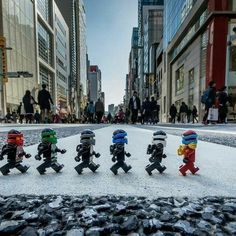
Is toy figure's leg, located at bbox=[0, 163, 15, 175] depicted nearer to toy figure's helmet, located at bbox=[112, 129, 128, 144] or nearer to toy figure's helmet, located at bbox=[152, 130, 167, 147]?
toy figure's helmet, located at bbox=[112, 129, 128, 144]

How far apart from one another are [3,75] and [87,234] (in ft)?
83.5

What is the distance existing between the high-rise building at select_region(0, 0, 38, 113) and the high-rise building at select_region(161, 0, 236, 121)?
810 inches

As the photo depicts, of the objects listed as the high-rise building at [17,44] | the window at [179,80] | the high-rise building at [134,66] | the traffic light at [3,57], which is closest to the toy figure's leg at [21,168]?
the traffic light at [3,57]

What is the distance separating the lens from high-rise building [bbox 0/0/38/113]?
2742cm

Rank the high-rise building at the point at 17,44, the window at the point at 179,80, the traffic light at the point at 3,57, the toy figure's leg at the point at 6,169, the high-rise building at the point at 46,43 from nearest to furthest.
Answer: the toy figure's leg at the point at 6,169 → the traffic light at the point at 3,57 → the high-rise building at the point at 17,44 → the window at the point at 179,80 → the high-rise building at the point at 46,43

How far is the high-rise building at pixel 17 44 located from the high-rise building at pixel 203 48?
20563 millimetres

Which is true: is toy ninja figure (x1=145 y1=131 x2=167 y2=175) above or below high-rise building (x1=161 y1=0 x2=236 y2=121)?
below

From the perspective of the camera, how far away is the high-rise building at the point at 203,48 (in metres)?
21.1

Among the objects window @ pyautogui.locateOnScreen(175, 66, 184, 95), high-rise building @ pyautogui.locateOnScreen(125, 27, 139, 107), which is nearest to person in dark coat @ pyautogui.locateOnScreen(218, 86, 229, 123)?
window @ pyautogui.locateOnScreen(175, 66, 184, 95)

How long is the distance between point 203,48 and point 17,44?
22.6 m

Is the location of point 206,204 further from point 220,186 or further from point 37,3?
point 37,3

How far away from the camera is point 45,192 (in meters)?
0.89

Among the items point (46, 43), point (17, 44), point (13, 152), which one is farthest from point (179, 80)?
point (13, 152)

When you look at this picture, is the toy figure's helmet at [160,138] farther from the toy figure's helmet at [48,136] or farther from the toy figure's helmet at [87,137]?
the toy figure's helmet at [48,136]
